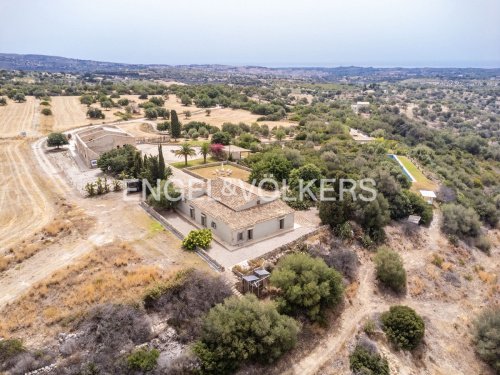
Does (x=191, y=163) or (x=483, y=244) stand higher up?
(x=191, y=163)

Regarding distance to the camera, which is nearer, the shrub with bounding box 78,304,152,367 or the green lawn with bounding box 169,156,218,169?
the shrub with bounding box 78,304,152,367

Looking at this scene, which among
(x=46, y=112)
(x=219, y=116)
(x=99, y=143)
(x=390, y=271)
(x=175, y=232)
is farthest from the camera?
(x=219, y=116)

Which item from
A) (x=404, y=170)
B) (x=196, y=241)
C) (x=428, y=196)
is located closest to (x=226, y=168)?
(x=196, y=241)

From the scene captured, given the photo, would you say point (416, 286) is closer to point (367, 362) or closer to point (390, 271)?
point (390, 271)

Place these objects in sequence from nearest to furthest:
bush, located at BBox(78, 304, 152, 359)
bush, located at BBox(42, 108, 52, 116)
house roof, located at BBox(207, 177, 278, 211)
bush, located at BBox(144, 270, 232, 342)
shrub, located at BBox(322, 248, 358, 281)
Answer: bush, located at BBox(78, 304, 152, 359)
bush, located at BBox(144, 270, 232, 342)
shrub, located at BBox(322, 248, 358, 281)
house roof, located at BBox(207, 177, 278, 211)
bush, located at BBox(42, 108, 52, 116)

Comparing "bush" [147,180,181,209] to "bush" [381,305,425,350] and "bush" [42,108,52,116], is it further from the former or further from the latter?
"bush" [42,108,52,116]

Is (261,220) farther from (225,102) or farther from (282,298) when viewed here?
(225,102)

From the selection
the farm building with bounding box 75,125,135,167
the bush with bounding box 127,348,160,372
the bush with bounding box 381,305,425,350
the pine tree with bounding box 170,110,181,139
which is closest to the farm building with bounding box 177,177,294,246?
the bush with bounding box 381,305,425,350

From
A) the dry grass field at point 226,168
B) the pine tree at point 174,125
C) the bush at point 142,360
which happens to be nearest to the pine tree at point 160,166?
the dry grass field at point 226,168
